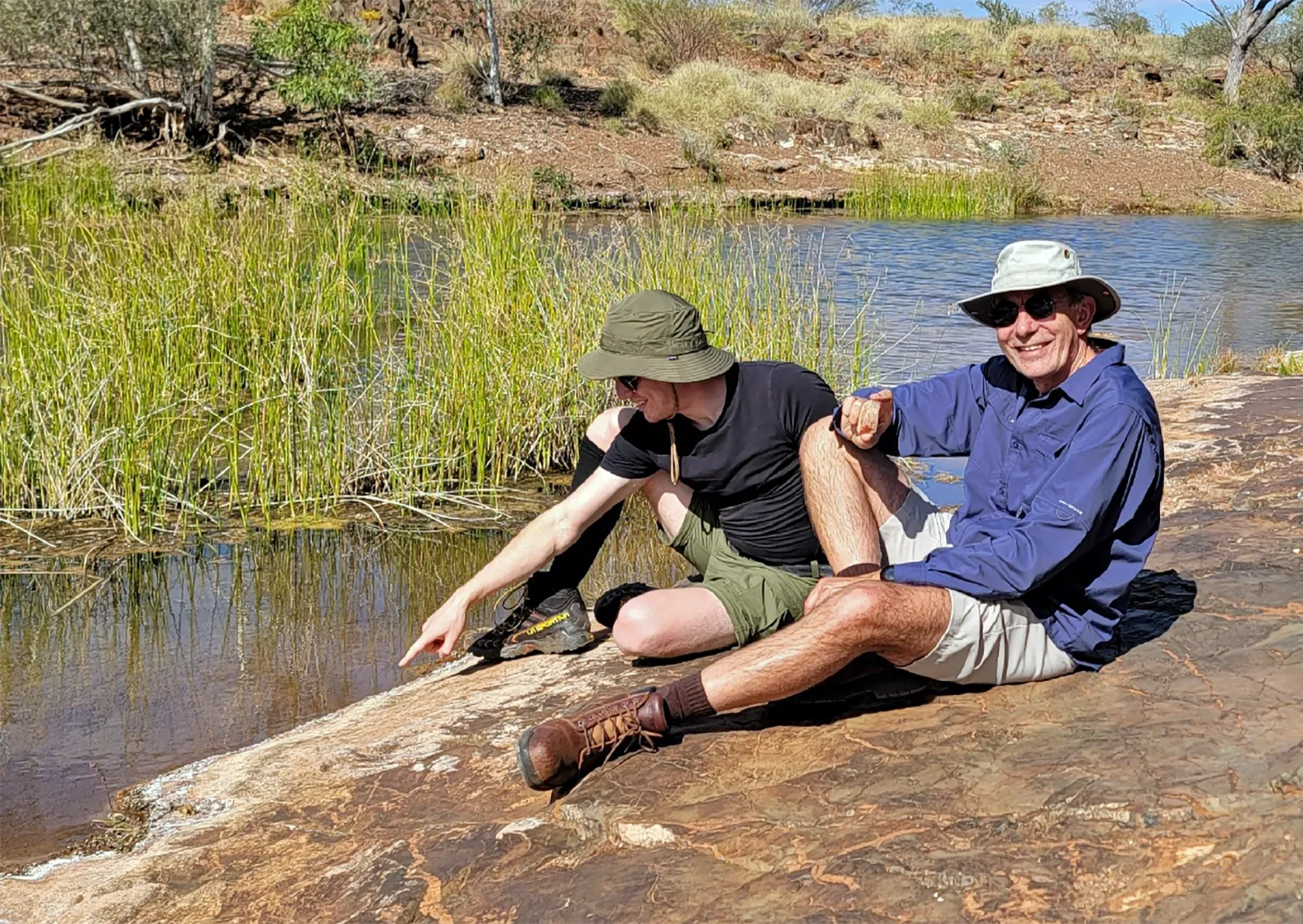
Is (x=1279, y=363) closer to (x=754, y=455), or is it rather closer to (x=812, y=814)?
(x=754, y=455)

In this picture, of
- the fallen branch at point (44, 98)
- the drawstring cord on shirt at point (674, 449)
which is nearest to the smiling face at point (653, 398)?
the drawstring cord on shirt at point (674, 449)

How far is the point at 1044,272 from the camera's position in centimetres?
289

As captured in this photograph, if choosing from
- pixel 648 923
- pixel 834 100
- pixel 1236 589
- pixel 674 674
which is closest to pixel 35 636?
pixel 674 674

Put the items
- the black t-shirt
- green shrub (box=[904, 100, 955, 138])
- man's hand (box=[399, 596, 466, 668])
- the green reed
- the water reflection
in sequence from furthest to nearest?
green shrub (box=[904, 100, 955, 138]) < the green reed < the water reflection < the black t-shirt < man's hand (box=[399, 596, 466, 668])

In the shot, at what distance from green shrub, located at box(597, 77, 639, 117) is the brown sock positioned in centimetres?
2128

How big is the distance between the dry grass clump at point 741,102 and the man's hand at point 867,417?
733 inches

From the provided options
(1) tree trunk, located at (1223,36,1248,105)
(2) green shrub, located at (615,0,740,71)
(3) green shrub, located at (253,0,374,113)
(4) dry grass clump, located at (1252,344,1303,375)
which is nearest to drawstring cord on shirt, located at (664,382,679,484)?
(4) dry grass clump, located at (1252,344,1303,375)

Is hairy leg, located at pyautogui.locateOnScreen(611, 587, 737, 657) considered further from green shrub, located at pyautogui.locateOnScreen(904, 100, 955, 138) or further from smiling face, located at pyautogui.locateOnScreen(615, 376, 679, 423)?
green shrub, located at pyautogui.locateOnScreen(904, 100, 955, 138)

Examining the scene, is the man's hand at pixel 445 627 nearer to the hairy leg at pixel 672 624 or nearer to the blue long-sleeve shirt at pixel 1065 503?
the hairy leg at pixel 672 624

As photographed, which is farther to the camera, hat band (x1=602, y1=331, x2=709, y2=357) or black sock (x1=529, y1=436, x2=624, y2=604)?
black sock (x1=529, y1=436, x2=624, y2=604)

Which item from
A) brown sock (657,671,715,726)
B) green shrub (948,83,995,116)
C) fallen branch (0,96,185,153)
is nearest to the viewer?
brown sock (657,671,715,726)

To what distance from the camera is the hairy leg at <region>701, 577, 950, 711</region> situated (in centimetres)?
272

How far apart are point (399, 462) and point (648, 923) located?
145 inches

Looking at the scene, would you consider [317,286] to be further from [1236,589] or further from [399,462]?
[1236,589]
